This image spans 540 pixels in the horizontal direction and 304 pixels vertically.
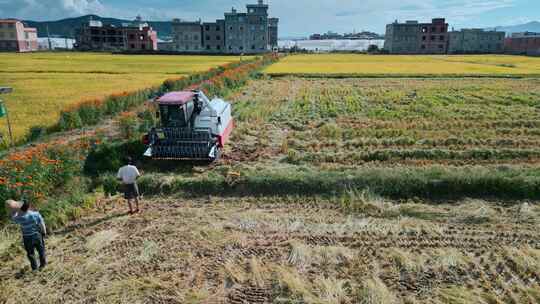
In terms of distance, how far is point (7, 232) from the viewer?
21.6ft

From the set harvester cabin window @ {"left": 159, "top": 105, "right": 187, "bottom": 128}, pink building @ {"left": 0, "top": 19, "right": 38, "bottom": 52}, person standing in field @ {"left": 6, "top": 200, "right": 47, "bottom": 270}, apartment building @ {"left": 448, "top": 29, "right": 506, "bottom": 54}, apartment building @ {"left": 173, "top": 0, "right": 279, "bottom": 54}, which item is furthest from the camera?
apartment building @ {"left": 448, "top": 29, "right": 506, "bottom": 54}

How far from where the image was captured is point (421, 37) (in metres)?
90.5

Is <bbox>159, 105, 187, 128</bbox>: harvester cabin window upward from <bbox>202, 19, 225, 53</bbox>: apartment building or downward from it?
downward

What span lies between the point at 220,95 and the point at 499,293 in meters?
18.4

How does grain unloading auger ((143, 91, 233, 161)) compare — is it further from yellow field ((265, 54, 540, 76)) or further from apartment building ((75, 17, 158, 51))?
apartment building ((75, 17, 158, 51))

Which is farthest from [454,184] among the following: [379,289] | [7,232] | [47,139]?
[47,139]

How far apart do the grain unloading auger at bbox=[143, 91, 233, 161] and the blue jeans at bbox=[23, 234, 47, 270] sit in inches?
170

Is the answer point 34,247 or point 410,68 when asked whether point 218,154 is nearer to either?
point 34,247

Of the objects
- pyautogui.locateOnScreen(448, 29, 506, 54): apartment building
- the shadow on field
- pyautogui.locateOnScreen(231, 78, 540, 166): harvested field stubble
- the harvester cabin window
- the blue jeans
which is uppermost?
pyautogui.locateOnScreen(448, 29, 506, 54): apartment building

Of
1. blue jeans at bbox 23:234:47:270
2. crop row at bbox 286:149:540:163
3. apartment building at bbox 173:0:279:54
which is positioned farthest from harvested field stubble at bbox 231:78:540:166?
apartment building at bbox 173:0:279:54

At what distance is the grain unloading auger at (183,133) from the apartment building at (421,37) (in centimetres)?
9223

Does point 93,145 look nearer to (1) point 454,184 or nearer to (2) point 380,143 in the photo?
(2) point 380,143

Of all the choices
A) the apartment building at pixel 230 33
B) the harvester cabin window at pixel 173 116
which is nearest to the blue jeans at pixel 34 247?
the harvester cabin window at pixel 173 116

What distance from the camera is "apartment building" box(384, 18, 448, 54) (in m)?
90.0
